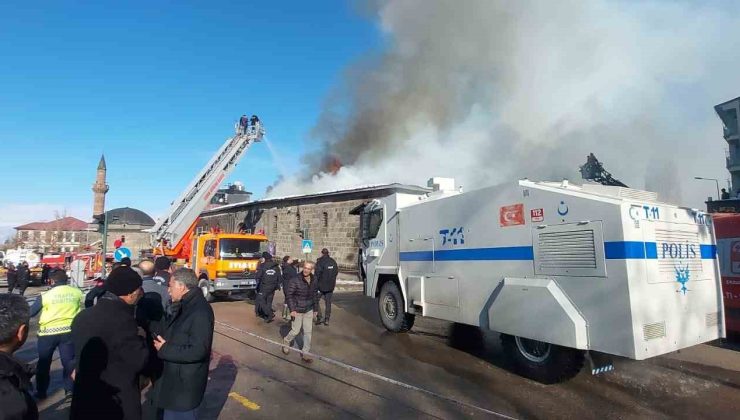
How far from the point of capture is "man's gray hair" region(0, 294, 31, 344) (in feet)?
6.26

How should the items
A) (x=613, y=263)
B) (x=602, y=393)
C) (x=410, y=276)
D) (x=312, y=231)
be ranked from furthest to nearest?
1. (x=312, y=231)
2. (x=410, y=276)
3. (x=602, y=393)
4. (x=613, y=263)

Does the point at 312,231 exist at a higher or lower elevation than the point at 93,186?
lower

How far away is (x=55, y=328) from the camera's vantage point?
5.06m

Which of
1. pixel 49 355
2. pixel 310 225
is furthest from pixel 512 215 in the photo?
pixel 310 225

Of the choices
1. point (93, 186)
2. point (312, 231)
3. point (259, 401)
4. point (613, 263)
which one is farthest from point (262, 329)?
point (93, 186)

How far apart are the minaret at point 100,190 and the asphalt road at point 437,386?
72632 millimetres

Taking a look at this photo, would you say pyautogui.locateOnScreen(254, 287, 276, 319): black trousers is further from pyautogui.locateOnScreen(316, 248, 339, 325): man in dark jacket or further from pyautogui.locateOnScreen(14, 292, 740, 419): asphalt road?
pyautogui.locateOnScreen(14, 292, 740, 419): asphalt road

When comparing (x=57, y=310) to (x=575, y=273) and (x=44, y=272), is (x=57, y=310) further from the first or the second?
(x=44, y=272)

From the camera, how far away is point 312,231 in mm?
27562

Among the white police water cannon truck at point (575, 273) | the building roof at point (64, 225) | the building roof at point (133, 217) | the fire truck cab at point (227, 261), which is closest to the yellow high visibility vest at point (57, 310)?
the white police water cannon truck at point (575, 273)

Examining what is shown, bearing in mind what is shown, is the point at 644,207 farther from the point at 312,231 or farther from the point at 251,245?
the point at 312,231

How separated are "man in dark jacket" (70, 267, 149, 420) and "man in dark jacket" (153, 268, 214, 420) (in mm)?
370

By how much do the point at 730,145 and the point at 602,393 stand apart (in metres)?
54.2

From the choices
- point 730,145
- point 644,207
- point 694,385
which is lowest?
point 694,385
